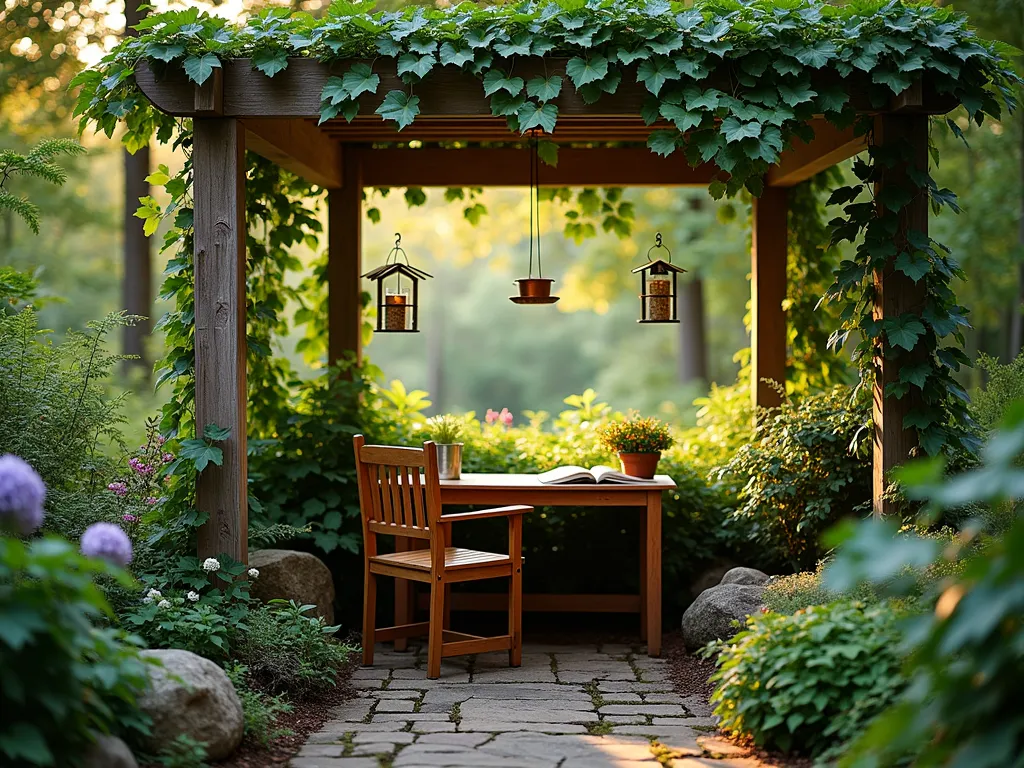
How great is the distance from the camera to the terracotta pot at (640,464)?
593 centimetres

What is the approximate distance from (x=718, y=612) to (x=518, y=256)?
854 inches

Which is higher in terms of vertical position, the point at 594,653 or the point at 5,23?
the point at 5,23

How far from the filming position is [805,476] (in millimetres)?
5734

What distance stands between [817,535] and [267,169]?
388 cm

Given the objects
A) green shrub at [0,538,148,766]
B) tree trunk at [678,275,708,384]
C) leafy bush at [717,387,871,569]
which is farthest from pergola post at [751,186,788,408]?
tree trunk at [678,275,708,384]

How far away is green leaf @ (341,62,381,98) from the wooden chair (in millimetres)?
1650

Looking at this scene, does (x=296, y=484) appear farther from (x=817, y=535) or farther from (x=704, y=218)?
(x=704, y=218)

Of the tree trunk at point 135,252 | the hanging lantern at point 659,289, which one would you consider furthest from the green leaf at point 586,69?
the tree trunk at point 135,252

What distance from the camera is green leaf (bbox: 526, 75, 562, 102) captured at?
480 centimetres

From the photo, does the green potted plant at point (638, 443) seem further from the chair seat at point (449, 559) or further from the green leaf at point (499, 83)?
the green leaf at point (499, 83)

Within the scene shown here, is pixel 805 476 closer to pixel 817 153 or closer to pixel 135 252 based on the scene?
pixel 817 153

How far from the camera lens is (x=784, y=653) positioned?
3742 mm

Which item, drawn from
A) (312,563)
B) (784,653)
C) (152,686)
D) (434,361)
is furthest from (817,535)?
(434,361)

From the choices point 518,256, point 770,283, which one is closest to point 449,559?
point 770,283
